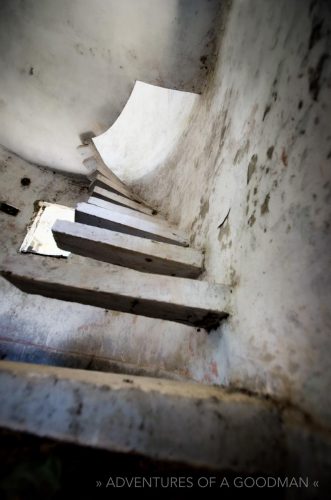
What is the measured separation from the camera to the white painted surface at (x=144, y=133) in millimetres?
2945

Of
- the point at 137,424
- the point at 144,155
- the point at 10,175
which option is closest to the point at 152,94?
the point at 144,155

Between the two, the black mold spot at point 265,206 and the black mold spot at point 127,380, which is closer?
the black mold spot at point 127,380

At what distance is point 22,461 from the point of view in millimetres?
542

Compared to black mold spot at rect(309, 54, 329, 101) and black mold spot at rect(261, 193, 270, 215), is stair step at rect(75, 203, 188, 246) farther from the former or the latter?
black mold spot at rect(309, 54, 329, 101)

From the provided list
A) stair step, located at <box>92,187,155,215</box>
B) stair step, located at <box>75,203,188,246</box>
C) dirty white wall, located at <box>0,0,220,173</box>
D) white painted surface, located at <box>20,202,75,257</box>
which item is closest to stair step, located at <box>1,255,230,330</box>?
stair step, located at <box>75,203,188,246</box>

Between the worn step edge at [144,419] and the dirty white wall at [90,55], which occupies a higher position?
the dirty white wall at [90,55]

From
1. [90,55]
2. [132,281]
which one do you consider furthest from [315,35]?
[90,55]

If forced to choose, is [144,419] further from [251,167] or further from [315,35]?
[315,35]

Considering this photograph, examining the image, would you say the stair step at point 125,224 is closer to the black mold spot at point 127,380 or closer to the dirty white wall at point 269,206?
the dirty white wall at point 269,206

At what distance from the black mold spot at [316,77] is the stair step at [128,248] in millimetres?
951

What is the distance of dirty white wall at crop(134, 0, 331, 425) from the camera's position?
0.66 meters

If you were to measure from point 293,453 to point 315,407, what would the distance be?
120mm

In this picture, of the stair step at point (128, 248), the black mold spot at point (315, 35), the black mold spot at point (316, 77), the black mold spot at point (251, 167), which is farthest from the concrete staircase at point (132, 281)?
the black mold spot at point (315, 35)

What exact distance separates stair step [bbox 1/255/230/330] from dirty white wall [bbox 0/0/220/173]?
1.95 meters
